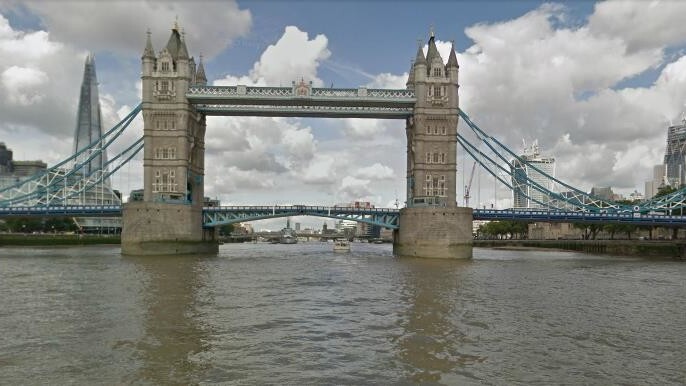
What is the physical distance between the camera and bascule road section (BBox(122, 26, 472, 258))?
7656cm

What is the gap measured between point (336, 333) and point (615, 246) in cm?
9986

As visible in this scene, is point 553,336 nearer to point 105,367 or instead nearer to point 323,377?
point 323,377

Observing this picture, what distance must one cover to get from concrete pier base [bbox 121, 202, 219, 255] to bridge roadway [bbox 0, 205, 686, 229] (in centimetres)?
777

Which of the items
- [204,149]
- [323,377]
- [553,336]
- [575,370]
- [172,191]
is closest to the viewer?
[323,377]

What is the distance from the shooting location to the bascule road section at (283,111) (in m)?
76.6

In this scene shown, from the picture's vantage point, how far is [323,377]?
1605 cm

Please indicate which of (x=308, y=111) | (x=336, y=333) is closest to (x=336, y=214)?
(x=308, y=111)

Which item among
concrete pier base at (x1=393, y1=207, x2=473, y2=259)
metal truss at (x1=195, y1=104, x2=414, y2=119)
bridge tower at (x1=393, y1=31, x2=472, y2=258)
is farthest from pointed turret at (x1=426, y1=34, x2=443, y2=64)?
concrete pier base at (x1=393, y1=207, x2=473, y2=259)

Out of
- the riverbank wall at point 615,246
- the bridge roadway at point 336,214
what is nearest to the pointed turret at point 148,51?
the bridge roadway at point 336,214

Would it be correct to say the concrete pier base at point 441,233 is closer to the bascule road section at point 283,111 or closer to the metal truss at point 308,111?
the bascule road section at point 283,111

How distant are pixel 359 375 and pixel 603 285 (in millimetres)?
31559

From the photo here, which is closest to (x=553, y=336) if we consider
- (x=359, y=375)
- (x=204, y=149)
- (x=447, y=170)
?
(x=359, y=375)

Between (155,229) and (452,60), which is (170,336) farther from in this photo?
(452,60)

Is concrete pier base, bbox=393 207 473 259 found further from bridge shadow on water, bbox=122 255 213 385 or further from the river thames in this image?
bridge shadow on water, bbox=122 255 213 385
